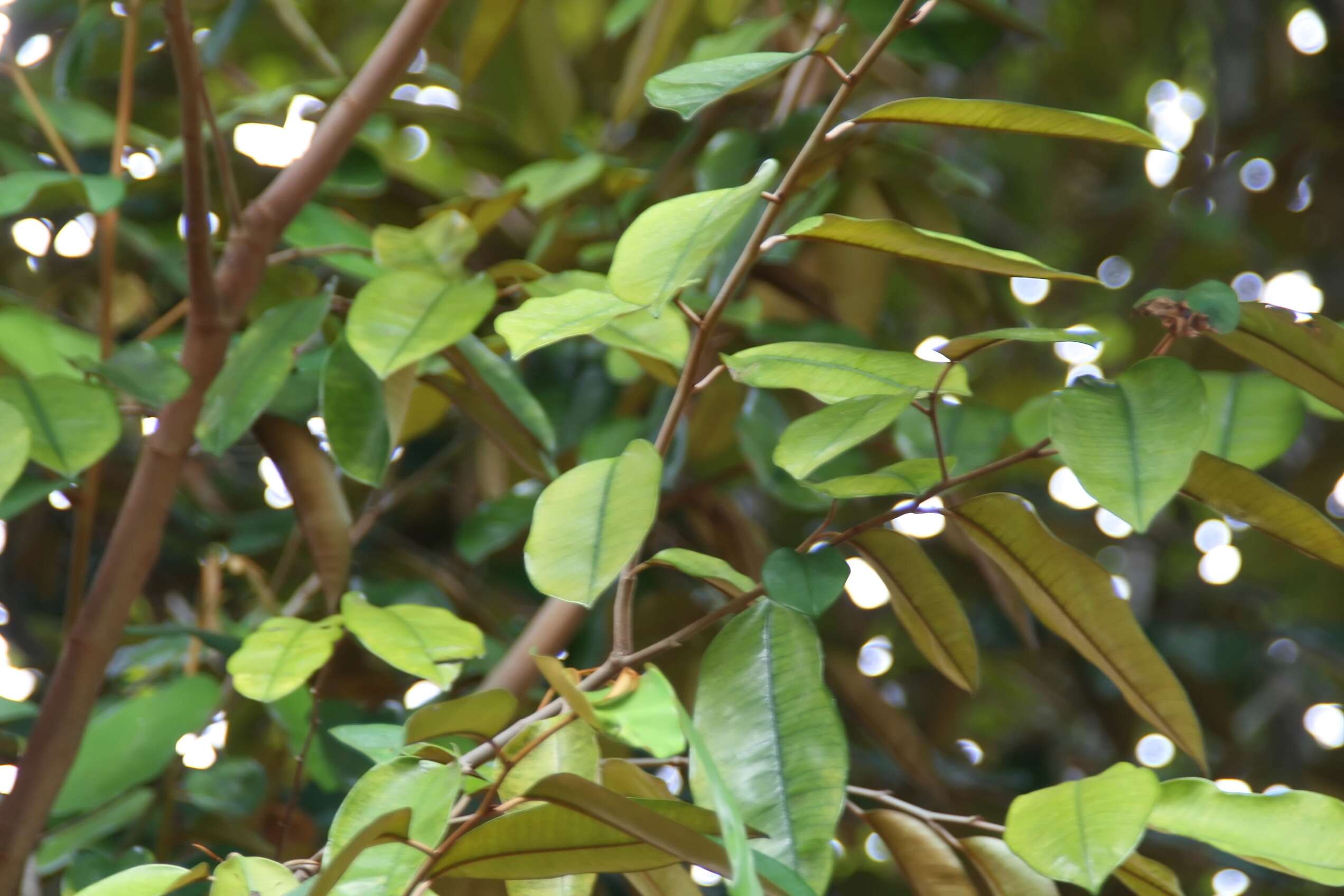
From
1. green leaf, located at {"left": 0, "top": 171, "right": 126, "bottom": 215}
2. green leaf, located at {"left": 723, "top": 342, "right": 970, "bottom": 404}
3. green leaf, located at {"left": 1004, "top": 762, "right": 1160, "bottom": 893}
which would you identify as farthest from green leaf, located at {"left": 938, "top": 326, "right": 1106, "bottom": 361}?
green leaf, located at {"left": 0, "top": 171, "right": 126, "bottom": 215}

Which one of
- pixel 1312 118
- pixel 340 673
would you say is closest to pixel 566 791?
pixel 340 673

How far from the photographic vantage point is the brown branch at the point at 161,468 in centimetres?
49

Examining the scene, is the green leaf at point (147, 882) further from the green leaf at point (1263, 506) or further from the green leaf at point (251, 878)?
the green leaf at point (1263, 506)

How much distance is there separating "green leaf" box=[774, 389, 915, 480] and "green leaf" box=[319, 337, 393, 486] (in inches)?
7.6

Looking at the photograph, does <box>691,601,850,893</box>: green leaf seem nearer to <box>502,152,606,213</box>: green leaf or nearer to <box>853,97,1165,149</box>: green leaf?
<box>853,97,1165,149</box>: green leaf

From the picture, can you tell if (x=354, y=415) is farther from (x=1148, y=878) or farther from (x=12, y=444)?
(x=1148, y=878)

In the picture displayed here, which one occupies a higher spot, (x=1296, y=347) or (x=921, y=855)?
(x=1296, y=347)

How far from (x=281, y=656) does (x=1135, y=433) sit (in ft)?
1.08

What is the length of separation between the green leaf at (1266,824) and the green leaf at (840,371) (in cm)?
15

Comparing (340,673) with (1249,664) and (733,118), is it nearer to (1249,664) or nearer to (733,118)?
(733,118)

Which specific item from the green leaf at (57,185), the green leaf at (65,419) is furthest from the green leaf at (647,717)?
the green leaf at (57,185)

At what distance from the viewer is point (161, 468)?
52cm

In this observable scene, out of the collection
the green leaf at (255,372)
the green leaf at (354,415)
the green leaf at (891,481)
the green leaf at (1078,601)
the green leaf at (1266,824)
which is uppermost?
the green leaf at (255,372)

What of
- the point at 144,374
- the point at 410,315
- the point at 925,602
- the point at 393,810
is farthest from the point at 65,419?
the point at 925,602
